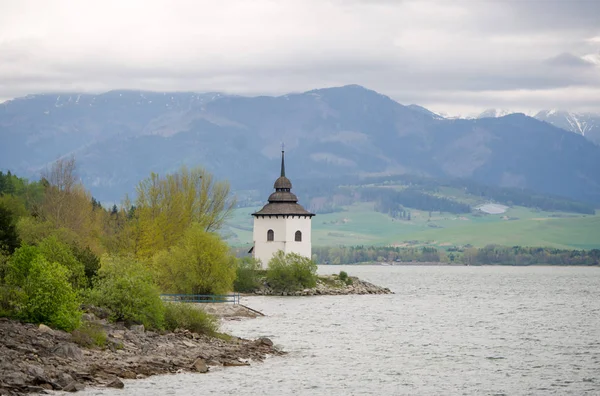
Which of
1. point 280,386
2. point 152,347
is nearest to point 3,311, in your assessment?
point 152,347

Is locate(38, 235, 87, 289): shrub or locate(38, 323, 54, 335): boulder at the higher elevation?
locate(38, 235, 87, 289): shrub

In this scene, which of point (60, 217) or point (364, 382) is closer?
point (364, 382)

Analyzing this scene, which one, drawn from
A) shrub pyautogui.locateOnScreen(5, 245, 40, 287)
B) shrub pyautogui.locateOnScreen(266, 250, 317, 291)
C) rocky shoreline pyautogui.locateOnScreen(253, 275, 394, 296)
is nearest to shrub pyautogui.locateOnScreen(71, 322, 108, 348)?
shrub pyautogui.locateOnScreen(5, 245, 40, 287)

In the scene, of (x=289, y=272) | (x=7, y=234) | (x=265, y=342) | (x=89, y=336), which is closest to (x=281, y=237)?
(x=289, y=272)

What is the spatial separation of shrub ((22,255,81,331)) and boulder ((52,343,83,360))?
3.40m

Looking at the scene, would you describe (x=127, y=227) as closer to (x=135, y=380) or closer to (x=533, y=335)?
(x=533, y=335)

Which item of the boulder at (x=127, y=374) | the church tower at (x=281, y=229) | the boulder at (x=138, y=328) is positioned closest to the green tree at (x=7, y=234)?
the boulder at (x=138, y=328)

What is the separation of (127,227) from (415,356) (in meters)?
32.6

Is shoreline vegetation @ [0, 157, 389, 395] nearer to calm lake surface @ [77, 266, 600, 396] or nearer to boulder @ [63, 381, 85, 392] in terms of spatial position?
boulder @ [63, 381, 85, 392]

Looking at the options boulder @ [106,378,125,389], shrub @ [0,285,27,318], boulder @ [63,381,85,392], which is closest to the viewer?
boulder @ [63,381,85,392]

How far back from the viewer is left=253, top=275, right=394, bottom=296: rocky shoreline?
306 ft

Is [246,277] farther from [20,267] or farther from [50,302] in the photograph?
[50,302]

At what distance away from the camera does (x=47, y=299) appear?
133 ft

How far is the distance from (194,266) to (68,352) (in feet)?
113
